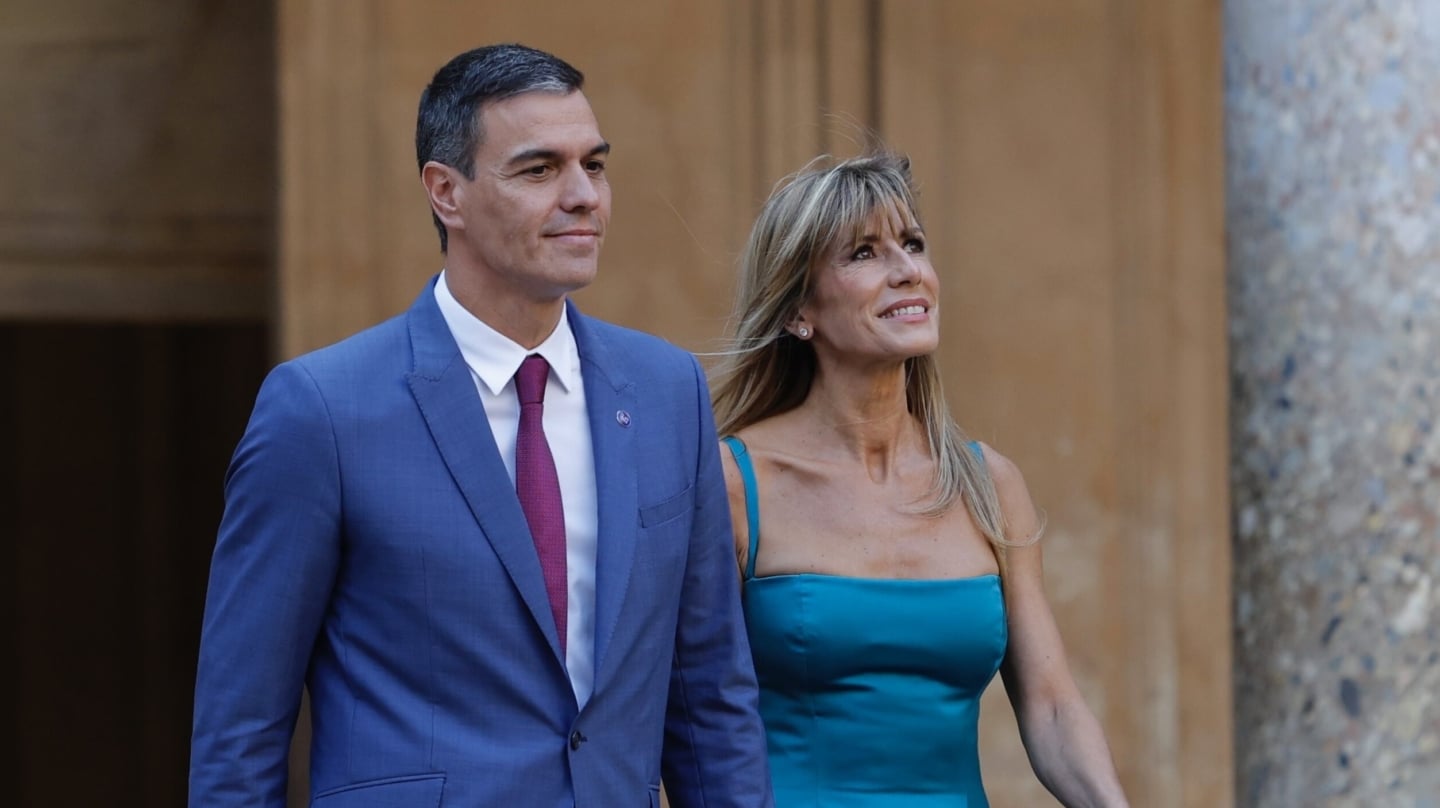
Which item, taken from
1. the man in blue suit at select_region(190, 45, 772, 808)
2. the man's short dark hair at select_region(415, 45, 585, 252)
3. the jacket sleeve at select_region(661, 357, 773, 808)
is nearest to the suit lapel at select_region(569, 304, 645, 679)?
the man in blue suit at select_region(190, 45, 772, 808)

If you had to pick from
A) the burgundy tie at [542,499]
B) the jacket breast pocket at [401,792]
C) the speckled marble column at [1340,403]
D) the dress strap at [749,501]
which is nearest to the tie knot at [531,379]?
the burgundy tie at [542,499]

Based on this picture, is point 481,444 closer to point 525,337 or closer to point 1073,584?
point 525,337

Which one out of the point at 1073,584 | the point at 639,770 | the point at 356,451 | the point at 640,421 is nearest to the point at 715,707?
the point at 639,770

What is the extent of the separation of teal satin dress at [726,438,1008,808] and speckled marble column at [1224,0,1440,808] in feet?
4.38

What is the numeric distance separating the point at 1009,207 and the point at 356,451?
8.70 ft

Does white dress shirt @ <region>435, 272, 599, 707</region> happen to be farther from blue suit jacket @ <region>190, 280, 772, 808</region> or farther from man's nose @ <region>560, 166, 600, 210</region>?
man's nose @ <region>560, 166, 600, 210</region>

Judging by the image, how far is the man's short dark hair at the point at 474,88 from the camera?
8.43 feet

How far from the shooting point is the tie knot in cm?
259

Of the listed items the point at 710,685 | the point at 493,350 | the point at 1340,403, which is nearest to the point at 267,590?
the point at 493,350

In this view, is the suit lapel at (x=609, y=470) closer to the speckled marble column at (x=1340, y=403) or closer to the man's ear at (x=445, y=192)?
the man's ear at (x=445, y=192)

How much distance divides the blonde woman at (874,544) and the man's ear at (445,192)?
2.57 ft

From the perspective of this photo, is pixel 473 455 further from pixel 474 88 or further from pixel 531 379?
pixel 474 88

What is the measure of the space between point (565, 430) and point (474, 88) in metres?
0.43

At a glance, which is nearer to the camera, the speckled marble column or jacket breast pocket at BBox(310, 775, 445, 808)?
jacket breast pocket at BBox(310, 775, 445, 808)
